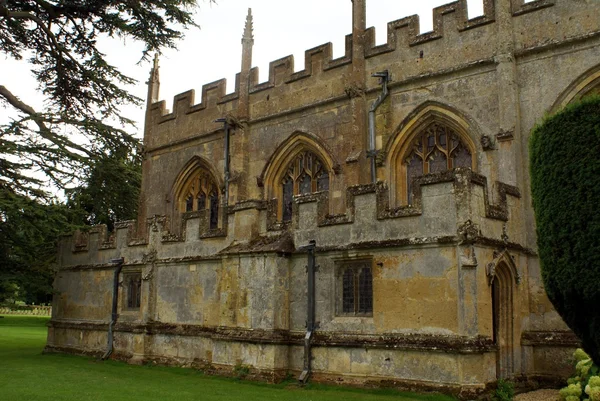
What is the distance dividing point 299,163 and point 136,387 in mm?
8846

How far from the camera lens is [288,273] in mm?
11812

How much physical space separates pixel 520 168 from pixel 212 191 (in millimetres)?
10305

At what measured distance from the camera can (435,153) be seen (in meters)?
14.9

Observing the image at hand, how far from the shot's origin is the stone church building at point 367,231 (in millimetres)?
9961

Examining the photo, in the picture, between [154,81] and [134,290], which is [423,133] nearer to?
[134,290]

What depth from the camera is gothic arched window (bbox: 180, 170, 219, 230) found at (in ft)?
65.2

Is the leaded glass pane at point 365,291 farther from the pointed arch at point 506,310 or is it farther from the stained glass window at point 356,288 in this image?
the pointed arch at point 506,310

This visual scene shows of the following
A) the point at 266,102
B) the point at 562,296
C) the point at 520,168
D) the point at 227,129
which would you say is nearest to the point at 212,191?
the point at 227,129

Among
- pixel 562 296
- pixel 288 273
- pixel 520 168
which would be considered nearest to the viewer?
pixel 562 296

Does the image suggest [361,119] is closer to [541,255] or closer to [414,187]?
[414,187]

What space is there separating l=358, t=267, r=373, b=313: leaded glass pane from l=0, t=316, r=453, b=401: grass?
4.62 feet

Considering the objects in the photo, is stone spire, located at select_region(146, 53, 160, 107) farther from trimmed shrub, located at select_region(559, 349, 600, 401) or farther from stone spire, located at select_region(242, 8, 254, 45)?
trimmed shrub, located at select_region(559, 349, 600, 401)

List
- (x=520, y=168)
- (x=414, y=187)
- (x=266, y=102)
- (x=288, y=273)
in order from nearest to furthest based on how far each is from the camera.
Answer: (x=414, y=187), (x=288, y=273), (x=520, y=168), (x=266, y=102)

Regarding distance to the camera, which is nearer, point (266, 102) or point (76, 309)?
point (76, 309)
